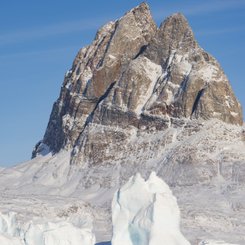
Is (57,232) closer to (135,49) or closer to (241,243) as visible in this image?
(241,243)

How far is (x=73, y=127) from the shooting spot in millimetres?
138375

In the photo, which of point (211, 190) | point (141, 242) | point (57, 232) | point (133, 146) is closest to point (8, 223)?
point (57, 232)

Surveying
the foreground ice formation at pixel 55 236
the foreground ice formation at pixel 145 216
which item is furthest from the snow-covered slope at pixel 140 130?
the foreground ice formation at pixel 145 216

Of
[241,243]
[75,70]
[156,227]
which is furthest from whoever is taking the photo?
[75,70]

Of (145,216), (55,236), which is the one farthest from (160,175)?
(145,216)

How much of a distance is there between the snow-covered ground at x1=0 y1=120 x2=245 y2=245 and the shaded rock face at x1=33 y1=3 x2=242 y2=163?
2173 mm

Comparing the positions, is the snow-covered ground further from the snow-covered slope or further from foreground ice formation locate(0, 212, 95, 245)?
foreground ice formation locate(0, 212, 95, 245)

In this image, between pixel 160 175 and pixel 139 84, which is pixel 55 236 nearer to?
pixel 160 175

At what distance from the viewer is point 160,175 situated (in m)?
119

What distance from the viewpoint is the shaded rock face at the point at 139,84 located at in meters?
127

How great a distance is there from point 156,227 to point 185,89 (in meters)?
67.0

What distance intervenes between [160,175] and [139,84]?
18275 millimetres

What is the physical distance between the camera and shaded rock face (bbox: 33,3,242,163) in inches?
4988

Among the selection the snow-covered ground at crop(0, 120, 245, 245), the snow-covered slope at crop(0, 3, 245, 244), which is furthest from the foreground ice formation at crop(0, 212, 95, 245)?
the snow-covered slope at crop(0, 3, 245, 244)
